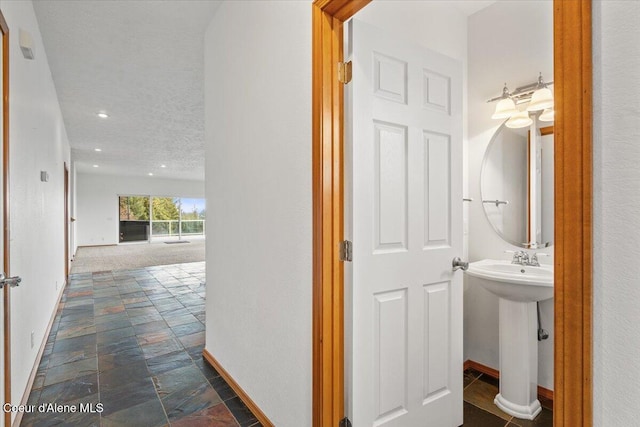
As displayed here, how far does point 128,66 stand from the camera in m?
3.05

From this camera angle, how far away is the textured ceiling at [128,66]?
225 cm

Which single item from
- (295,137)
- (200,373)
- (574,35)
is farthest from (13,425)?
(574,35)

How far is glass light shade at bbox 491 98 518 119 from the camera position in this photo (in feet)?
6.79

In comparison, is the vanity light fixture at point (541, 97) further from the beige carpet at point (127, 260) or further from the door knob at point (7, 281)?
the beige carpet at point (127, 260)

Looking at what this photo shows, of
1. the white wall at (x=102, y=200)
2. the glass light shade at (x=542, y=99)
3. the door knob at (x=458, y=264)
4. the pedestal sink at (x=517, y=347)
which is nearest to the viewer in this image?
the door knob at (x=458, y=264)

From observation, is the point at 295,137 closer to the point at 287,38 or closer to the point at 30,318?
the point at 287,38

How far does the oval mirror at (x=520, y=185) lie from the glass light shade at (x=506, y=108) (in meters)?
0.12

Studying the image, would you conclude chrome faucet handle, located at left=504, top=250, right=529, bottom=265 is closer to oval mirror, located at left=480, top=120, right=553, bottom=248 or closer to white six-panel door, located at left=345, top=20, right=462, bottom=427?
oval mirror, located at left=480, top=120, right=553, bottom=248

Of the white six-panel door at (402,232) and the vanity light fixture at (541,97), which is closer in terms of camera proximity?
the white six-panel door at (402,232)

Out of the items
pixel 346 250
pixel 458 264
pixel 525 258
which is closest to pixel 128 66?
pixel 346 250

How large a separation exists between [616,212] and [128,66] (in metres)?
3.79

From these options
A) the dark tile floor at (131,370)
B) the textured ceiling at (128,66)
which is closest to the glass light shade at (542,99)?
the textured ceiling at (128,66)

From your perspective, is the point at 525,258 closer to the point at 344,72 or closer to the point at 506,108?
the point at 506,108

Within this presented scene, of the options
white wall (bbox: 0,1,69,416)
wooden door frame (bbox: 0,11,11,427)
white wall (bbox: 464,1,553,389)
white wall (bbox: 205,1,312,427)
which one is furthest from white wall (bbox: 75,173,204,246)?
white wall (bbox: 464,1,553,389)
